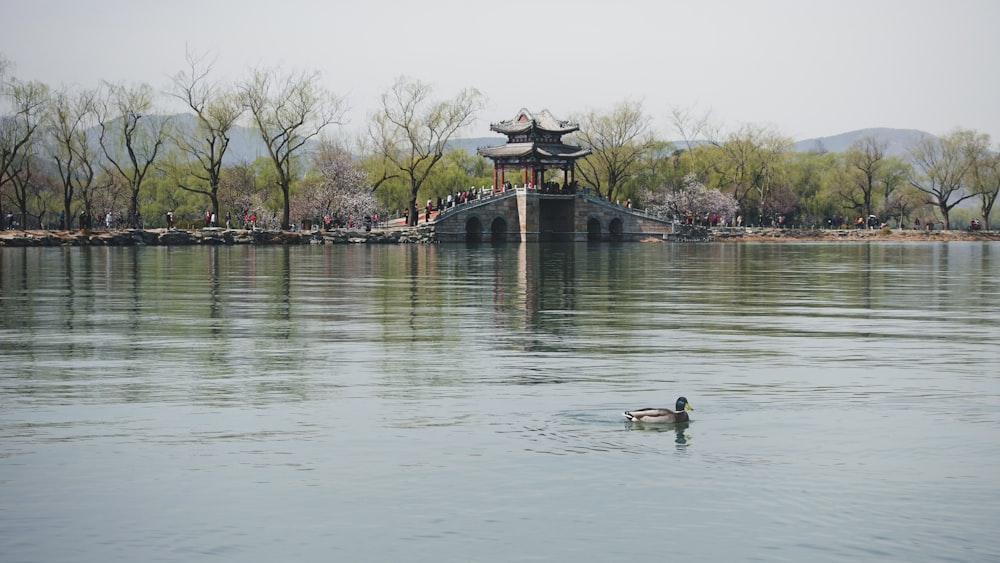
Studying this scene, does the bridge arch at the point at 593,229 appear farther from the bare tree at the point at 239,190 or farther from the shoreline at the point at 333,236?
the bare tree at the point at 239,190

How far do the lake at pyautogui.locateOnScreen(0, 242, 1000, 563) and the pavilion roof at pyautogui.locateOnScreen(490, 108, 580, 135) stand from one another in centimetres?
7473

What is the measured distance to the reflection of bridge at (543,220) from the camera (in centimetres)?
9625

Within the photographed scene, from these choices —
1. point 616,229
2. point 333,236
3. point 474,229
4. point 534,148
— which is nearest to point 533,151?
point 534,148

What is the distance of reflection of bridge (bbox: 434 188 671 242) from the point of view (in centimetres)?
9625

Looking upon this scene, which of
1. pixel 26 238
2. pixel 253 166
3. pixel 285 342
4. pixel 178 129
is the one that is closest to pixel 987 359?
pixel 285 342

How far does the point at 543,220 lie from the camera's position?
346ft

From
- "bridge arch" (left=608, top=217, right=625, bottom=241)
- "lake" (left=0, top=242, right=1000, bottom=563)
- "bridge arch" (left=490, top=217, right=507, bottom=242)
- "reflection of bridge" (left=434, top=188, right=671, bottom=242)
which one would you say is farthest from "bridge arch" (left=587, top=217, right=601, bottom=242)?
"lake" (left=0, top=242, right=1000, bottom=563)

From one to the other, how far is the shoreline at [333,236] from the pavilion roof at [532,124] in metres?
14.9

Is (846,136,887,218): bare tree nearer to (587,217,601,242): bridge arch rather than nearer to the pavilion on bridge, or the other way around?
(587,217,601,242): bridge arch

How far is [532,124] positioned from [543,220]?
8959 mm

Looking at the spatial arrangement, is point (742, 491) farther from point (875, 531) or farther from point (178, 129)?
point (178, 129)

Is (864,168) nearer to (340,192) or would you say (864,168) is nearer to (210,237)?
(340,192)

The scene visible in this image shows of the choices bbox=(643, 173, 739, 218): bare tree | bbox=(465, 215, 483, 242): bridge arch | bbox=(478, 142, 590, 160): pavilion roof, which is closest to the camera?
bbox=(465, 215, 483, 242): bridge arch

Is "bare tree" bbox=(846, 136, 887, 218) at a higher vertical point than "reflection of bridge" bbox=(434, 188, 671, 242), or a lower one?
higher
